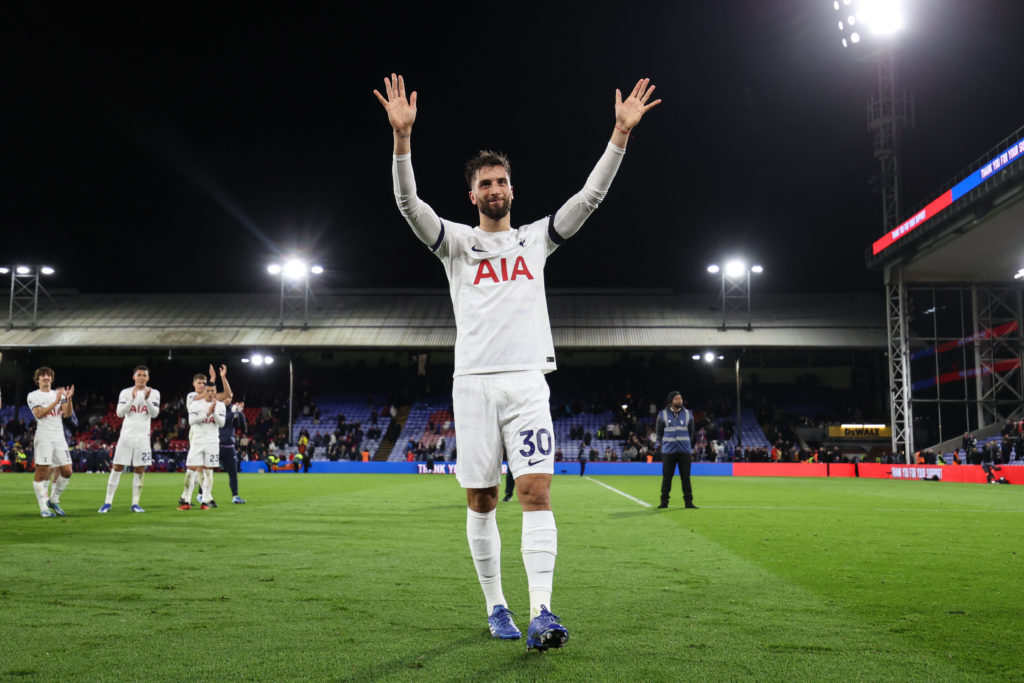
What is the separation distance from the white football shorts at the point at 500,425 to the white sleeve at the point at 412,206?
2.77ft

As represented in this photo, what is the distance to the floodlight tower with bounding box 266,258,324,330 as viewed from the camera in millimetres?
41562

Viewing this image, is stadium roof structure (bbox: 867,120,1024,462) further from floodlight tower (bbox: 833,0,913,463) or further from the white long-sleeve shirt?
the white long-sleeve shirt

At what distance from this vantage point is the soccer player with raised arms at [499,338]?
397 centimetres

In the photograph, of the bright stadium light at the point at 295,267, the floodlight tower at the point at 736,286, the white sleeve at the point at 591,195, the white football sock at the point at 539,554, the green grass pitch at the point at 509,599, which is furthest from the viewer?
the bright stadium light at the point at 295,267

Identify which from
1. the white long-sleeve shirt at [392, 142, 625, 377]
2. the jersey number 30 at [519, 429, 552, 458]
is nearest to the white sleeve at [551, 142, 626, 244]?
the white long-sleeve shirt at [392, 142, 625, 377]

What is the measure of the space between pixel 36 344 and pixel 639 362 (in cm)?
3553

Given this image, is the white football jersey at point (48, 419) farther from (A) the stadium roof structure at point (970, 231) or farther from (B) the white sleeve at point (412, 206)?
(A) the stadium roof structure at point (970, 231)

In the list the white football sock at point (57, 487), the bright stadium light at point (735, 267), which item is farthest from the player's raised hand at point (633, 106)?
the bright stadium light at point (735, 267)

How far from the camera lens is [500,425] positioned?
4098 mm

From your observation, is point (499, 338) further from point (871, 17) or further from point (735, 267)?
point (735, 267)

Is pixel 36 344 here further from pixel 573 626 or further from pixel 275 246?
pixel 573 626

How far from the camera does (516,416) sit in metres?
4.03

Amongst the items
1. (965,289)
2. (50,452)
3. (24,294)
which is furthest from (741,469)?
(24,294)

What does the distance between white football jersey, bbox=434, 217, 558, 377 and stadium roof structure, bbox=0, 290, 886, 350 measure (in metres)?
37.5
